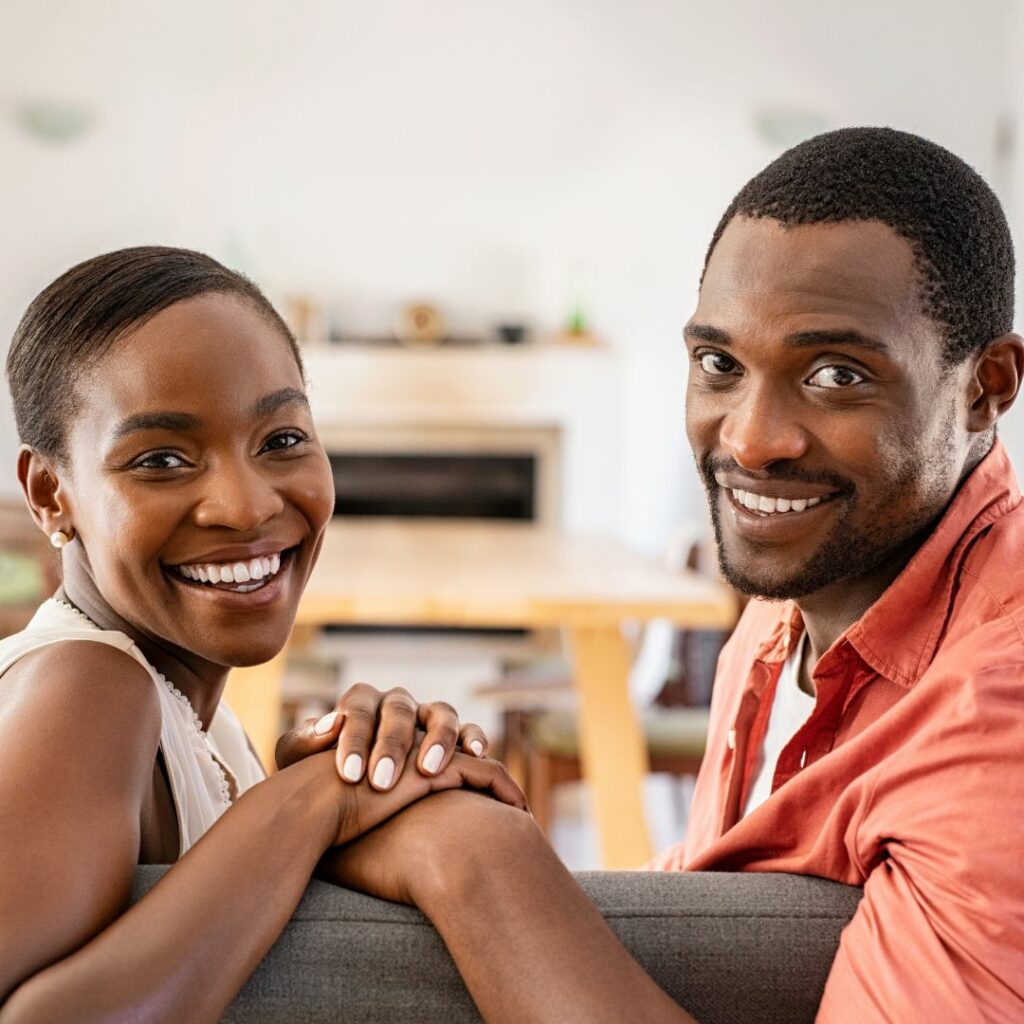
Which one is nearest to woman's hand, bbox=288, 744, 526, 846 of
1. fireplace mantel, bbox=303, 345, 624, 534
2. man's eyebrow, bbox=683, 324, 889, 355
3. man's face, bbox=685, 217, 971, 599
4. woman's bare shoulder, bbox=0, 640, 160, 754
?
woman's bare shoulder, bbox=0, 640, 160, 754

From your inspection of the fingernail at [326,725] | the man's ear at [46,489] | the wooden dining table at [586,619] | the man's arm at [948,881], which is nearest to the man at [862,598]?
the man's arm at [948,881]

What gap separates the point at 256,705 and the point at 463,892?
2.13 meters

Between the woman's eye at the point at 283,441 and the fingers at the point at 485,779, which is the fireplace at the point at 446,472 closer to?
the woman's eye at the point at 283,441

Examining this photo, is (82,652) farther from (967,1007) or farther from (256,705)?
(256,705)

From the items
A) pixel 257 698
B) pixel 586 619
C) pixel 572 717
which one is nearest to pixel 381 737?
pixel 586 619

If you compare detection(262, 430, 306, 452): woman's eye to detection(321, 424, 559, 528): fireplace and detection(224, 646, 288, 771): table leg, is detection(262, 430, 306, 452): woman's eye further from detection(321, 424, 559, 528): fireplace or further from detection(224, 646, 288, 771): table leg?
detection(321, 424, 559, 528): fireplace

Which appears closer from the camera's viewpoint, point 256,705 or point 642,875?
point 642,875

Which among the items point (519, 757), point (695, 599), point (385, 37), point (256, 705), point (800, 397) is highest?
point (385, 37)

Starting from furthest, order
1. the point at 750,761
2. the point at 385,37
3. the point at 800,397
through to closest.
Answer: the point at 385,37
the point at 750,761
the point at 800,397

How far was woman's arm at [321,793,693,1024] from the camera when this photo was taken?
86 centimetres

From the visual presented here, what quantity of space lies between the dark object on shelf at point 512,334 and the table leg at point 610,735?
3.63 meters

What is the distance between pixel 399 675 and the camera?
5.59 meters

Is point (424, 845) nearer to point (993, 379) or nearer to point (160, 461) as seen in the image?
point (160, 461)

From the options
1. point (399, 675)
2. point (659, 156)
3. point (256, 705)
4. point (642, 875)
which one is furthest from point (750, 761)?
point (659, 156)
